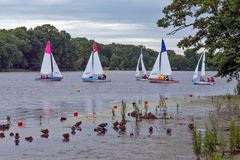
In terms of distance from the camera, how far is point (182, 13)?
30.3 metres

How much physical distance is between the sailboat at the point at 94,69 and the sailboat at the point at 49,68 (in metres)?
6.40

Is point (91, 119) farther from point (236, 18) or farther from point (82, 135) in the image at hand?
point (236, 18)

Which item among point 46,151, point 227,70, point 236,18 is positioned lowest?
point 46,151

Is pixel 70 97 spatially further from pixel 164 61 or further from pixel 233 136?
pixel 233 136

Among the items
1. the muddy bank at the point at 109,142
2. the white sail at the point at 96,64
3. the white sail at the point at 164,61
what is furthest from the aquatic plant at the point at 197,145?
the white sail at the point at 96,64

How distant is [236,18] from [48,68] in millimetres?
89412

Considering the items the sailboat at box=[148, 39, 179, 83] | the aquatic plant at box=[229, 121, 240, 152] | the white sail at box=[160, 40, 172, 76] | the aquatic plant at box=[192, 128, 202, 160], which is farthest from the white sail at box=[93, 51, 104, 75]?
the aquatic plant at box=[192, 128, 202, 160]

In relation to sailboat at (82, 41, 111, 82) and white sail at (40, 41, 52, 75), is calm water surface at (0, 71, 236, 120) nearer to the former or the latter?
white sail at (40, 41, 52, 75)

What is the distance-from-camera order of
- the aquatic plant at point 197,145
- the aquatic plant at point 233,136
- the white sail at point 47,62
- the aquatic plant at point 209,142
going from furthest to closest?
the white sail at point 47,62, the aquatic plant at point 233,136, the aquatic plant at point 197,145, the aquatic plant at point 209,142

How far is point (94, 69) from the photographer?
332 feet

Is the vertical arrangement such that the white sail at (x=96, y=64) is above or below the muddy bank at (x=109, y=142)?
above

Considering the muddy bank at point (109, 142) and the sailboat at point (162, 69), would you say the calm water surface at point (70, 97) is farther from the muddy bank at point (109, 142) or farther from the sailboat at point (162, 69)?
the muddy bank at point (109, 142)

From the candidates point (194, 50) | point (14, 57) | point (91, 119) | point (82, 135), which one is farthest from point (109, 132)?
point (14, 57)

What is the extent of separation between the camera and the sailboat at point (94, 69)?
3930 inches
